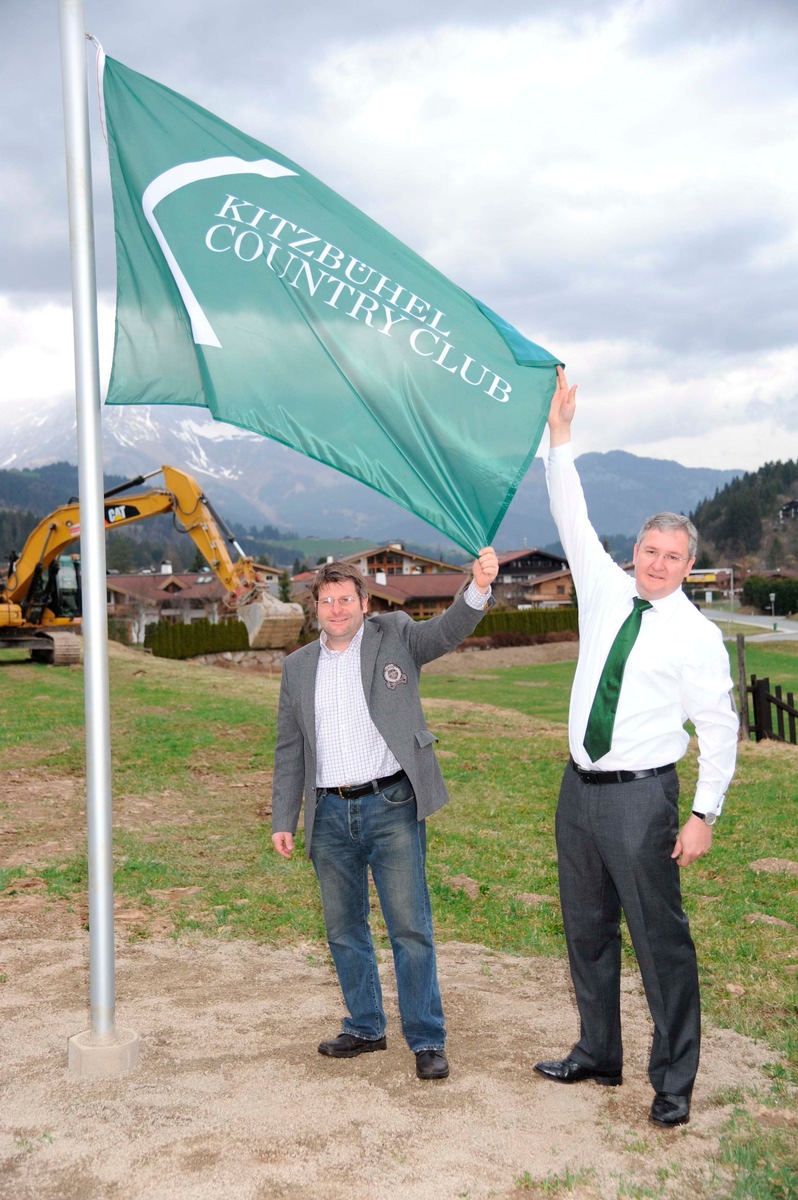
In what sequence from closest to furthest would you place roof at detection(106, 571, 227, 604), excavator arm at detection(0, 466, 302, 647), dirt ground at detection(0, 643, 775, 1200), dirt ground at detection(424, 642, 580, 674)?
dirt ground at detection(0, 643, 775, 1200) → excavator arm at detection(0, 466, 302, 647) → dirt ground at detection(424, 642, 580, 674) → roof at detection(106, 571, 227, 604)

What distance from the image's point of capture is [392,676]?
16.2ft

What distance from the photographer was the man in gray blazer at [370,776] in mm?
4863

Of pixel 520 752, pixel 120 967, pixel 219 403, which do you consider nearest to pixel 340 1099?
pixel 120 967

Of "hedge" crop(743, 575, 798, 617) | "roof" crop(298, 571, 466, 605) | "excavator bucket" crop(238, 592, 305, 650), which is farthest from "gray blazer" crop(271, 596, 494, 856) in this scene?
"hedge" crop(743, 575, 798, 617)

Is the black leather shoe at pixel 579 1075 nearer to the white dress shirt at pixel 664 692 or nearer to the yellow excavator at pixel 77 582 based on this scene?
the white dress shirt at pixel 664 692

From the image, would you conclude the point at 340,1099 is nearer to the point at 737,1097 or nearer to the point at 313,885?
the point at 737,1097

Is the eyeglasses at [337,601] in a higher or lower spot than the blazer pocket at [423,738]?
higher

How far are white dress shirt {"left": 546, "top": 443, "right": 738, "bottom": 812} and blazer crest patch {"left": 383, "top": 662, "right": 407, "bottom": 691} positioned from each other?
0.81 metres

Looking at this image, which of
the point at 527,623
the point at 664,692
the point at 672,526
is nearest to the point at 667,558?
the point at 672,526

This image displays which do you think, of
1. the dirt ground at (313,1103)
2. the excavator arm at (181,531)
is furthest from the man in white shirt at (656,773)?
the excavator arm at (181,531)

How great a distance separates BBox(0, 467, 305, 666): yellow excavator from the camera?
24.5 metres

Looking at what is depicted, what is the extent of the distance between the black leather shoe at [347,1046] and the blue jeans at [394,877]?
12.3 inches

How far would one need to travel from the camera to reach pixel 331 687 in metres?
5.02

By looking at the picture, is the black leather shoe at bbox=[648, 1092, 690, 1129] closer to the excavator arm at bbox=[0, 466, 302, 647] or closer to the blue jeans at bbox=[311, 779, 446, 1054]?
the blue jeans at bbox=[311, 779, 446, 1054]
